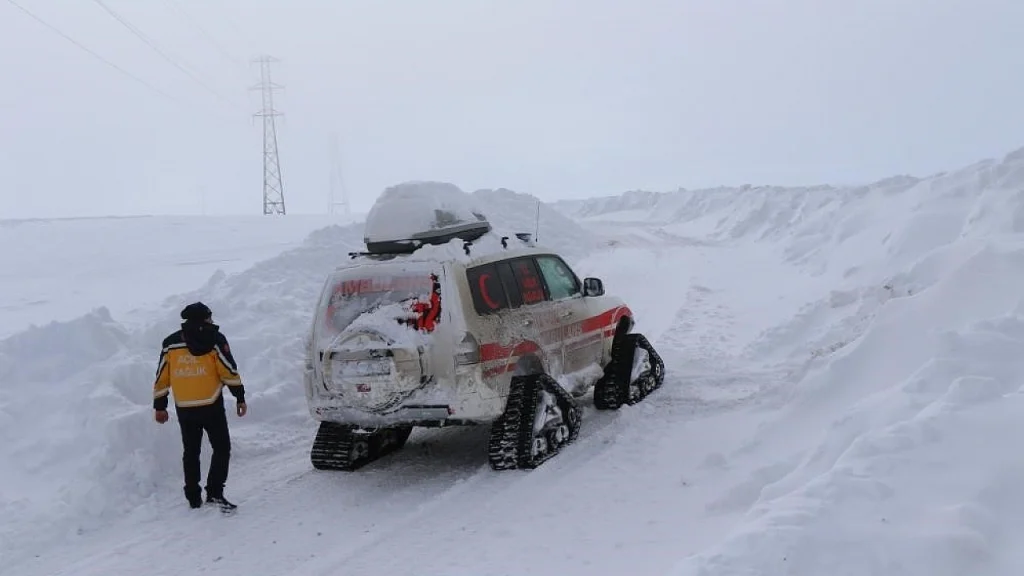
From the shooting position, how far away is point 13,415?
734 cm

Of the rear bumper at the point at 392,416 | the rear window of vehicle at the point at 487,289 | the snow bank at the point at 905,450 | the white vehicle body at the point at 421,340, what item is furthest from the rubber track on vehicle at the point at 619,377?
the rear bumper at the point at 392,416

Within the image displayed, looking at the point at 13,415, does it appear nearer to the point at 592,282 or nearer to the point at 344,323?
the point at 344,323

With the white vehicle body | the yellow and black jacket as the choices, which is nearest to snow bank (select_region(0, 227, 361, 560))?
the yellow and black jacket

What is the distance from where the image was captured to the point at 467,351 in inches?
263

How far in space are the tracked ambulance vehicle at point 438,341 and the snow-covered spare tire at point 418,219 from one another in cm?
1

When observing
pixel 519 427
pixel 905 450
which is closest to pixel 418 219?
pixel 519 427

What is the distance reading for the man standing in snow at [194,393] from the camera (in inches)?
259

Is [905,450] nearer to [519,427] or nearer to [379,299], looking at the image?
[519,427]

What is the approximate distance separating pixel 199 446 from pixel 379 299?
192cm

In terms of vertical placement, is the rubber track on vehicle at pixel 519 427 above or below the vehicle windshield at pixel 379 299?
below

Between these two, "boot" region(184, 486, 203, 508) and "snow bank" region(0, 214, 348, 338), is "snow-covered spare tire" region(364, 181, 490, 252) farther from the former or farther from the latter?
"snow bank" region(0, 214, 348, 338)

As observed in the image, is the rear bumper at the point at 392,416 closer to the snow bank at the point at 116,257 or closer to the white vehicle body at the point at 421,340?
the white vehicle body at the point at 421,340

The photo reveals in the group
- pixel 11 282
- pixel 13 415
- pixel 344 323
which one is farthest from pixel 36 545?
pixel 11 282

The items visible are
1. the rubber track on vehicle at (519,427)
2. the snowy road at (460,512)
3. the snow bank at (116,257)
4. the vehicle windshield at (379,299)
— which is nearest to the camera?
the snowy road at (460,512)
